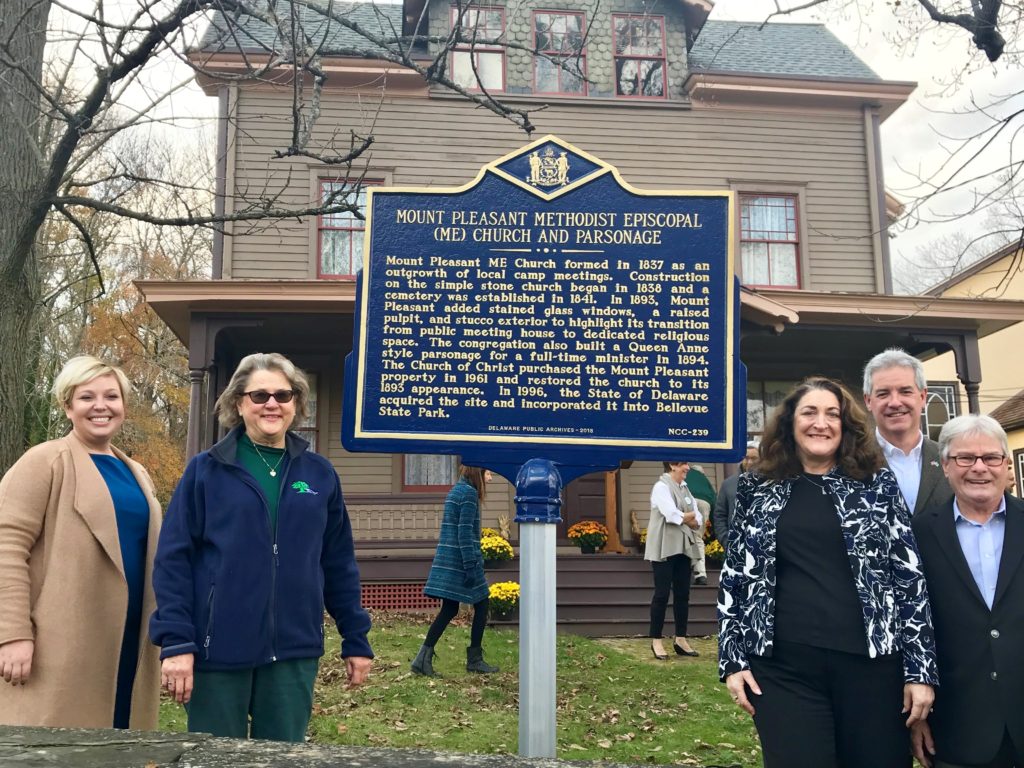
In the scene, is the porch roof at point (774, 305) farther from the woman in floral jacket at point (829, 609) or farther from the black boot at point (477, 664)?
the woman in floral jacket at point (829, 609)

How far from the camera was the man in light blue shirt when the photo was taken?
363cm

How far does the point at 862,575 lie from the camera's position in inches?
117

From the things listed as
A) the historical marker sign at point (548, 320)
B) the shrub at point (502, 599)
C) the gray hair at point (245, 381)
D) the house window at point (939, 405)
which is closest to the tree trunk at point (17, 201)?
the historical marker sign at point (548, 320)

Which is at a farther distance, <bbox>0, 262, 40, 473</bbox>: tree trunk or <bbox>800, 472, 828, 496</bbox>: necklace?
<bbox>0, 262, 40, 473</bbox>: tree trunk

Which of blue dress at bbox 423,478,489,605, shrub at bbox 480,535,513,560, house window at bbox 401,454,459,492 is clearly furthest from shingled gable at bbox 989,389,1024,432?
blue dress at bbox 423,478,489,605

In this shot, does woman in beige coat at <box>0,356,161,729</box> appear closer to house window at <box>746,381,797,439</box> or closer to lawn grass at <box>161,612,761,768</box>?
lawn grass at <box>161,612,761,768</box>

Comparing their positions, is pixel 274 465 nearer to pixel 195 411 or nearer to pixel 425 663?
pixel 425 663

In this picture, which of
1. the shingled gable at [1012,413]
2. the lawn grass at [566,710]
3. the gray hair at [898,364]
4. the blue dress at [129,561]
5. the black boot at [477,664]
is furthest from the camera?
the shingled gable at [1012,413]

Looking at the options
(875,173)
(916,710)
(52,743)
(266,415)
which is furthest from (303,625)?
(875,173)

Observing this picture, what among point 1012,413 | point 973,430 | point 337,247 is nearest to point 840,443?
point 973,430

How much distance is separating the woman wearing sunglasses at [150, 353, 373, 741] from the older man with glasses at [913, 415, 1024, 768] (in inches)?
83.6

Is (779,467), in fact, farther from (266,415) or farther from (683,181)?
(683,181)

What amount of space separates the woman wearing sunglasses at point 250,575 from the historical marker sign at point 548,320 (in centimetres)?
70

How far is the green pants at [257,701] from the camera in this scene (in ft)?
9.92
